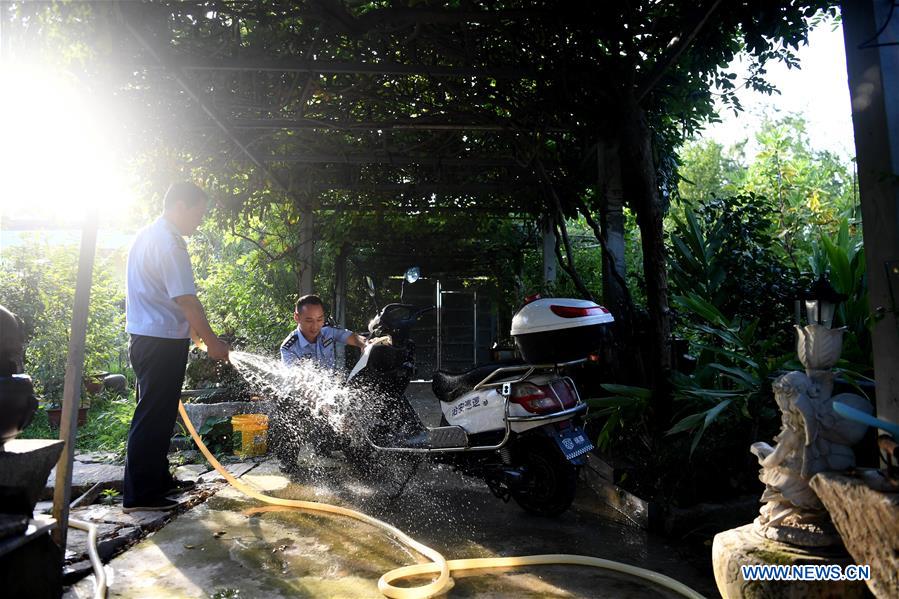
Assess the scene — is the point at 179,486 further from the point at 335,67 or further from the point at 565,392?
the point at 335,67

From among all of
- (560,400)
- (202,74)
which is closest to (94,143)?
(202,74)

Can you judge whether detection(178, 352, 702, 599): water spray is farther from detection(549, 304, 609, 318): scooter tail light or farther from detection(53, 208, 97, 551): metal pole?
detection(53, 208, 97, 551): metal pole

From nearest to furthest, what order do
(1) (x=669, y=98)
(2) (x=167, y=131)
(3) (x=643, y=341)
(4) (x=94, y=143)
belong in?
1. (4) (x=94, y=143)
2. (3) (x=643, y=341)
3. (1) (x=669, y=98)
4. (2) (x=167, y=131)

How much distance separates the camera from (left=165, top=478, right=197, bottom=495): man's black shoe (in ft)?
15.0

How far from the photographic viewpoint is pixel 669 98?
6379 millimetres

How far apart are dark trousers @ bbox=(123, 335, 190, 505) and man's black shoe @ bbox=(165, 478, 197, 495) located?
19cm

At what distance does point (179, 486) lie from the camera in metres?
4.79

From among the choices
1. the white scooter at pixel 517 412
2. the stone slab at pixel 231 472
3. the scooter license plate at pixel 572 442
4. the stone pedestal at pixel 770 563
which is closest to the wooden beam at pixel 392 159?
the white scooter at pixel 517 412

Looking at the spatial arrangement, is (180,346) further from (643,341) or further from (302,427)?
(643,341)

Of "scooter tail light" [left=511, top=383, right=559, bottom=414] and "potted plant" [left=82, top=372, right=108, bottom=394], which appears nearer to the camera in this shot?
"scooter tail light" [left=511, top=383, right=559, bottom=414]

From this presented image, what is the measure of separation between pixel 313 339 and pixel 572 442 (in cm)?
257

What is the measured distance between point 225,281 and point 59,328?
96.7 inches

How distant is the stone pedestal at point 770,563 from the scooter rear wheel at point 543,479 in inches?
75.6
